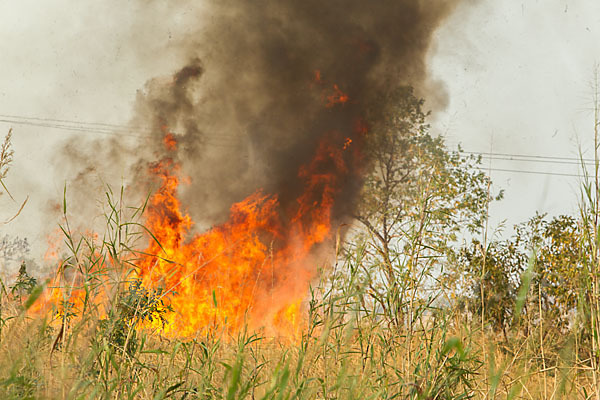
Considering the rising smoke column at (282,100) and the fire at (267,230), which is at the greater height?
the rising smoke column at (282,100)

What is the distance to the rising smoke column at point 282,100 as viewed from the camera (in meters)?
14.6

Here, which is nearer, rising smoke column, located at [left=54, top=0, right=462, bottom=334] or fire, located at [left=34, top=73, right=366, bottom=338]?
fire, located at [left=34, top=73, right=366, bottom=338]

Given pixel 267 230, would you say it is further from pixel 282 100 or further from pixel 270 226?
pixel 282 100

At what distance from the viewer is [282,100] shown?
15.4 metres

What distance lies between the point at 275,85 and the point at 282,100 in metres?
0.56

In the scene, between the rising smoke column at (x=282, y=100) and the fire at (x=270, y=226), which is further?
the rising smoke column at (x=282, y=100)

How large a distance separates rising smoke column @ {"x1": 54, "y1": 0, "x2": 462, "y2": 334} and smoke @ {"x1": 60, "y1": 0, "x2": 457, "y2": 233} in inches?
1.2

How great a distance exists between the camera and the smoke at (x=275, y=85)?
1487 cm

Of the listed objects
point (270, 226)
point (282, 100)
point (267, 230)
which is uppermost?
point (282, 100)

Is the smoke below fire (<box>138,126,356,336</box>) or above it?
above

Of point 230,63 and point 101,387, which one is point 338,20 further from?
point 101,387

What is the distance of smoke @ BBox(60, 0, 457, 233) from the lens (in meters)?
14.9

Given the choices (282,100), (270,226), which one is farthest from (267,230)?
(282,100)

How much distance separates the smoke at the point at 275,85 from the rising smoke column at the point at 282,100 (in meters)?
0.03
